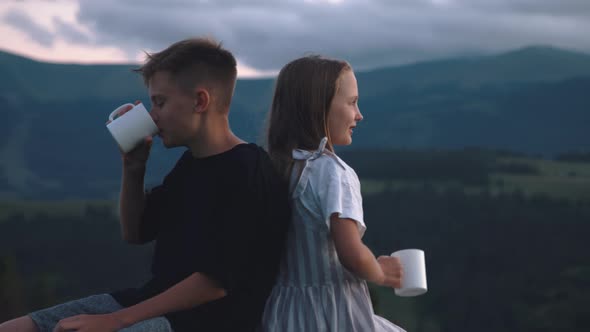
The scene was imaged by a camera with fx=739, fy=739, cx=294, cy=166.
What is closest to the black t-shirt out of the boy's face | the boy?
the boy

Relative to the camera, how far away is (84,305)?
9.42 ft

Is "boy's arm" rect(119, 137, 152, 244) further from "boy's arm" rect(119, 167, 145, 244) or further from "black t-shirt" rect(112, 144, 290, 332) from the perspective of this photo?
"black t-shirt" rect(112, 144, 290, 332)

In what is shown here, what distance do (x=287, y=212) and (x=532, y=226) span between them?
83.2 meters

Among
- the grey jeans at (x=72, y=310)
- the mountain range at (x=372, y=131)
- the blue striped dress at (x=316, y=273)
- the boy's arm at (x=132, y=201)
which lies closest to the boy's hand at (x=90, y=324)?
the grey jeans at (x=72, y=310)

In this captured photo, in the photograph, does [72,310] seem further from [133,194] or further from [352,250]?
[352,250]

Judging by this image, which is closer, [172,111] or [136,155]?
[172,111]

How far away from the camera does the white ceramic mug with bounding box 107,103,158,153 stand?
279 centimetres

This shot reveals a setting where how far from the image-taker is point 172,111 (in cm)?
281

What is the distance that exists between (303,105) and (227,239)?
25.7 inches

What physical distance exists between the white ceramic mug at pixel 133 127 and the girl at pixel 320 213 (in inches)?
20.2

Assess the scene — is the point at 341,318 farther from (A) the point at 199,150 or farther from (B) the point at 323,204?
(A) the point at 199,150

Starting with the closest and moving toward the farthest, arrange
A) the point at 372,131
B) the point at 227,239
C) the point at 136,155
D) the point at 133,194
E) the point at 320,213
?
1. the point at 227,239
2. the point at 320,213
3. the point at 136,155
4. the point at 133,194
5. the point at 372,131

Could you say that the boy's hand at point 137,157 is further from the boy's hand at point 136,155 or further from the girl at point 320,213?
the girl at point 320,213

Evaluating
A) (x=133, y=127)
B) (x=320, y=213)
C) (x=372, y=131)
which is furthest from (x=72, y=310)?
(x=372, y=131)
